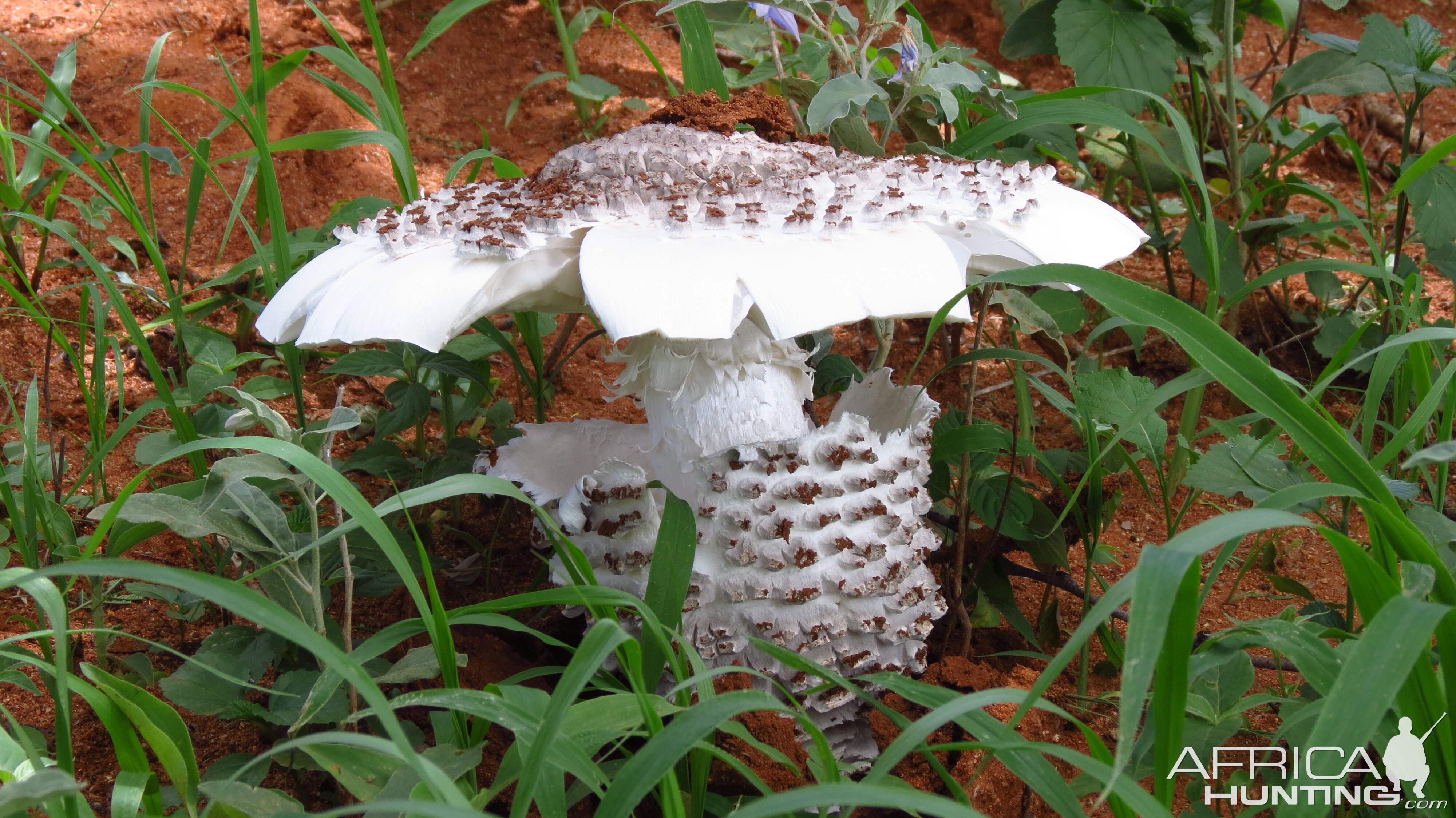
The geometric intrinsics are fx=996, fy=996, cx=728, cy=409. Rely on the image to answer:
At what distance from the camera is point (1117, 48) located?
5.55 ft

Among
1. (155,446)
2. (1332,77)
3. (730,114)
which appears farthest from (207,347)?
(1332,77)

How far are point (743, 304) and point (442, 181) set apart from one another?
6.53ft

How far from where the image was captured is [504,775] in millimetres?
933

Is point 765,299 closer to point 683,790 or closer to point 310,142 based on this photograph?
point 683,790

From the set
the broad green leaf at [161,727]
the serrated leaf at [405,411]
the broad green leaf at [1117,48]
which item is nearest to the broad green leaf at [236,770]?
the broad green leaf at [161,727]

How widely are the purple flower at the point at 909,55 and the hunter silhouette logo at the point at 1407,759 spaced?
3.33 ft

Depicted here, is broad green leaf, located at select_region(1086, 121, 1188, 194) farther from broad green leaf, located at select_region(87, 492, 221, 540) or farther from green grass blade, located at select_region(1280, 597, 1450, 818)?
broad green leaf, located at select_region(87, 492, 221, 540)

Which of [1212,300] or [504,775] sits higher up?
[1212,300]

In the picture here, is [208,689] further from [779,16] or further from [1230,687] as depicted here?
[779,16]

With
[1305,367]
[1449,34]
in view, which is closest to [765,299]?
[1305,367]

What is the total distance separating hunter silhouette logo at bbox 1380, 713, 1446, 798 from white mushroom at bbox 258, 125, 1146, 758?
0.50 meters

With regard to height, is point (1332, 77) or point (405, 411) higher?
point (1332, 77)

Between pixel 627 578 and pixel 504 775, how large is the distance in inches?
12.7

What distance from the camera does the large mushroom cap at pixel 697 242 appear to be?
93 cm
